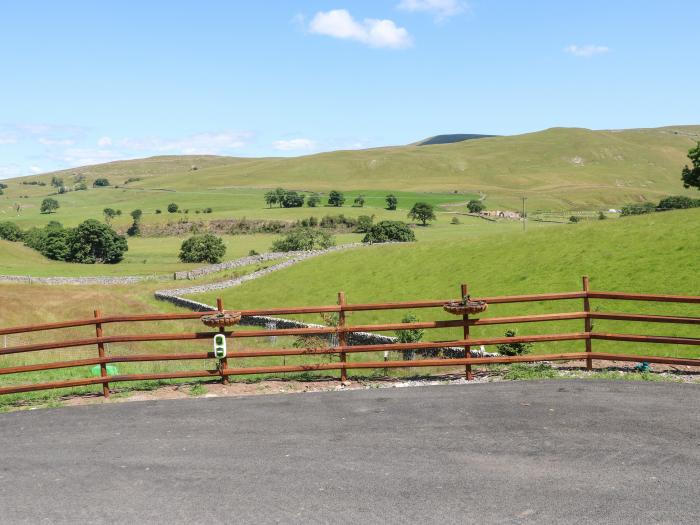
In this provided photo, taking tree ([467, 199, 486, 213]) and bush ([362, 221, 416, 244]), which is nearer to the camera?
bush ([362, 221, 416, 244])

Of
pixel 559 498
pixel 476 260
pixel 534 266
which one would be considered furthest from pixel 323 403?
pixel 476 260

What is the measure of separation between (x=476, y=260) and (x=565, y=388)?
3752cm

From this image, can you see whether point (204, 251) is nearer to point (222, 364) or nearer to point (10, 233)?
point (10, 233)

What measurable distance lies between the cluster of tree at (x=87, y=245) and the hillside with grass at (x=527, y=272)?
65678 millimetres

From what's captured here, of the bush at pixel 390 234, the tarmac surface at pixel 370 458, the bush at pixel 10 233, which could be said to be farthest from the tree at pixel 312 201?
the tarmac surface at pixel 370 458

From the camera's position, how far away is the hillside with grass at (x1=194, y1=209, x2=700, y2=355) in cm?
3428

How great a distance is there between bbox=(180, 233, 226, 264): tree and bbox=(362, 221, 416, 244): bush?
24.6 m

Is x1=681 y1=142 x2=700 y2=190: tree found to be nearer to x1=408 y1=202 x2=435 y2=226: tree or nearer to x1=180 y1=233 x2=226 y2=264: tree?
x1=408 y1=202 x2=435 y2=226: tree

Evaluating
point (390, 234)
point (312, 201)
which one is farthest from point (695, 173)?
point (312, 201)

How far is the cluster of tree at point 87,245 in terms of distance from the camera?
400ft

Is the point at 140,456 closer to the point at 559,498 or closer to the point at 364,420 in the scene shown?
the point at 364,420

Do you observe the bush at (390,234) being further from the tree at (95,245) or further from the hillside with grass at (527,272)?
the tree at (95,245)

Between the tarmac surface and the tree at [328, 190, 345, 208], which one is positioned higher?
the tree at [328, 190, 345, 208]

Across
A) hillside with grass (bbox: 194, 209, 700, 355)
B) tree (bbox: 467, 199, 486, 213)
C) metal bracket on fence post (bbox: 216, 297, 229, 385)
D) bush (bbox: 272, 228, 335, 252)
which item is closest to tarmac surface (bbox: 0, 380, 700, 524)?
metal bracket on fence post (bbox: 216, 297, 229, 385)
